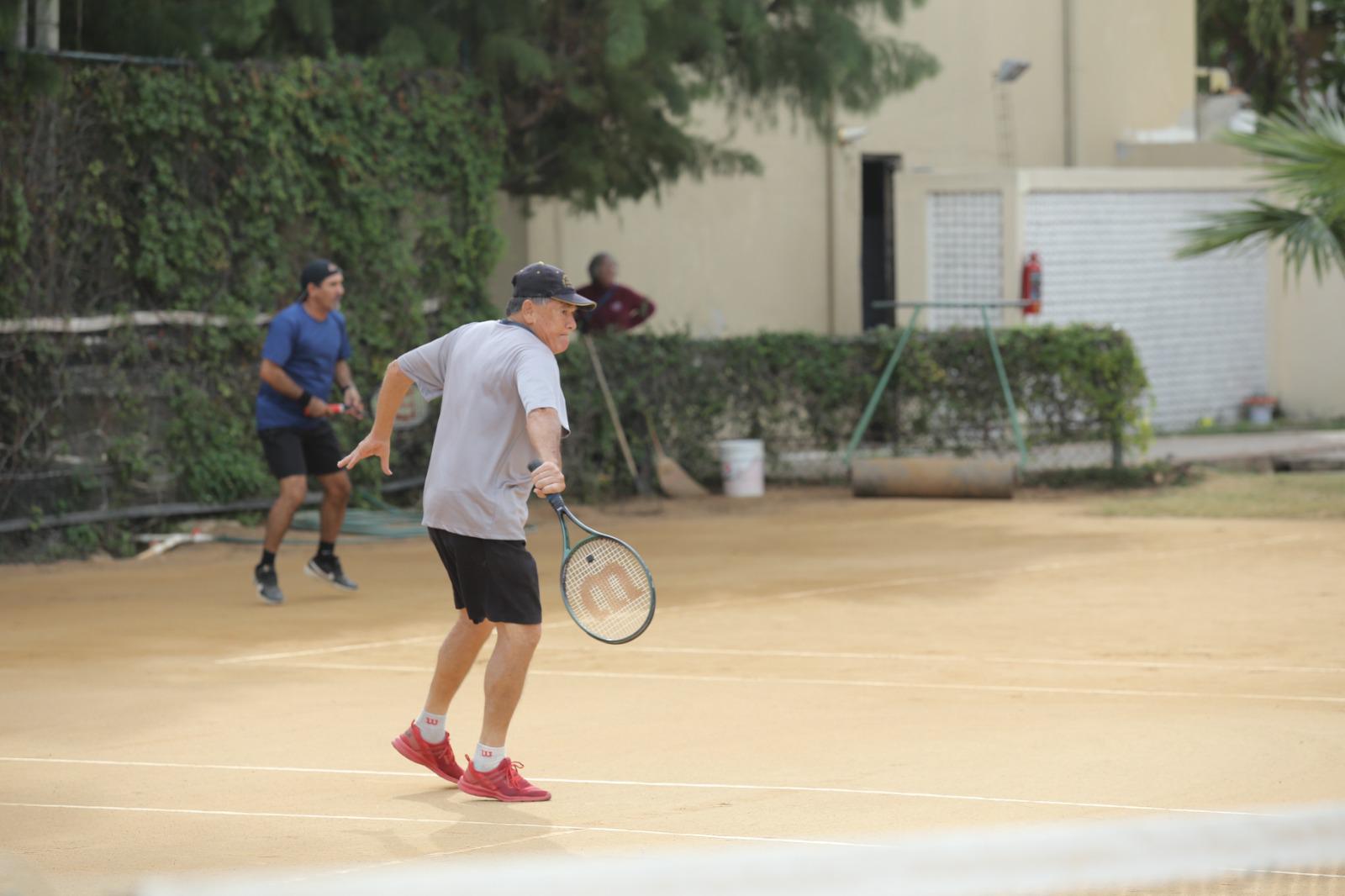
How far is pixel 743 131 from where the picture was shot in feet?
67.5

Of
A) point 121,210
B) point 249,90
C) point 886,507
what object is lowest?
point 886,507

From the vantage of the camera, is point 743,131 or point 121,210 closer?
point 121,210

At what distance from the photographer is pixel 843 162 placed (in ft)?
70.8

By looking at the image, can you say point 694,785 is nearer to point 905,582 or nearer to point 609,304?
point 905,582

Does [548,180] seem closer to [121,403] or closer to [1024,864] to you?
[121,403]

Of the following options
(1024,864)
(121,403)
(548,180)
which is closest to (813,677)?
(1024,864)

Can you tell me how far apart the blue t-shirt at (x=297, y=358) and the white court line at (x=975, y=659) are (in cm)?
261

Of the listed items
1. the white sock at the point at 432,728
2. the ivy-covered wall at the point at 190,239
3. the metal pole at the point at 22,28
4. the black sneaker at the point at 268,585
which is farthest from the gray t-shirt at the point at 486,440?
the ivy-covered wall at the point at 190,239

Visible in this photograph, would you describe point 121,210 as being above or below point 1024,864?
above

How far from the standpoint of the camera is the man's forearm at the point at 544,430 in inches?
235

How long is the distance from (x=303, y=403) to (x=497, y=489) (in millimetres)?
4915

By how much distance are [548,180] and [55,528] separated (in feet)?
18.3

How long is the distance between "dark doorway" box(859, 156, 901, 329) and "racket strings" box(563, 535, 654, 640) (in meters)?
15.9

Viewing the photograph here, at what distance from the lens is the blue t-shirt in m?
10.8
